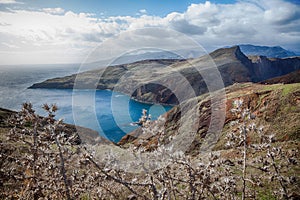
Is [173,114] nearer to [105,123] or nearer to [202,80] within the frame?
[105,123]

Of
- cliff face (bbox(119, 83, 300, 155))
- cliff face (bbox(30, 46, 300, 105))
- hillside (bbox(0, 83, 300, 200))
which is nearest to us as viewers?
hillside (bbox(0, 83, 300, 200))

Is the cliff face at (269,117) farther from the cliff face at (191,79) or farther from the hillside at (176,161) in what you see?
the cliff face at (191,79)

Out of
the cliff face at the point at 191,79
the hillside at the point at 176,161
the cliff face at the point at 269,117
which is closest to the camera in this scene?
the hillside at the point at 176,161

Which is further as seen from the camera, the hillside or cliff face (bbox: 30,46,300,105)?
cliff face (bbox: 30,46,300,105)

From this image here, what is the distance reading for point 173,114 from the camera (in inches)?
1801

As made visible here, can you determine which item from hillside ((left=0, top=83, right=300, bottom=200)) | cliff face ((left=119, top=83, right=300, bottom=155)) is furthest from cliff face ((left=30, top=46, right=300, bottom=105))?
hillside ((left=0, top=83, right=300, bottom=200))

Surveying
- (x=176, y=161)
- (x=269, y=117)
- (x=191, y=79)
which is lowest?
(x=191, y=79)

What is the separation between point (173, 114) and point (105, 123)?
43032mm

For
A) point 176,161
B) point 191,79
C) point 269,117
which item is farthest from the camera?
point 191,79

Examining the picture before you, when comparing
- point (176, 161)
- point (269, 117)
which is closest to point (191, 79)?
point (269, 117)

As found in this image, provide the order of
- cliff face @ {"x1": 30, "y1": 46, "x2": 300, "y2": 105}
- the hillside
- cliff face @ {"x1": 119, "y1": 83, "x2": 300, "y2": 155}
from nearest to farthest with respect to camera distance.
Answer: the hillside → cliff face @ {"x1": 119, "y1": 83, "x2": 300, "y2": 155} → cliff face @ {"x1": 30, "y1": 46, "x2": 300, "y2": 105}

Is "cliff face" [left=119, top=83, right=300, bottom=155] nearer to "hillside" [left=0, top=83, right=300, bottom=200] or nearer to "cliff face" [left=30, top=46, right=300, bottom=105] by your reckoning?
"hillside" [left=0, top=83, right=300, bottom=200]

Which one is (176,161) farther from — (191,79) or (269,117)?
(191,79)

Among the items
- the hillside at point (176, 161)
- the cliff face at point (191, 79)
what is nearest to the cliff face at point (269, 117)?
the hillside at point (176, 161)
